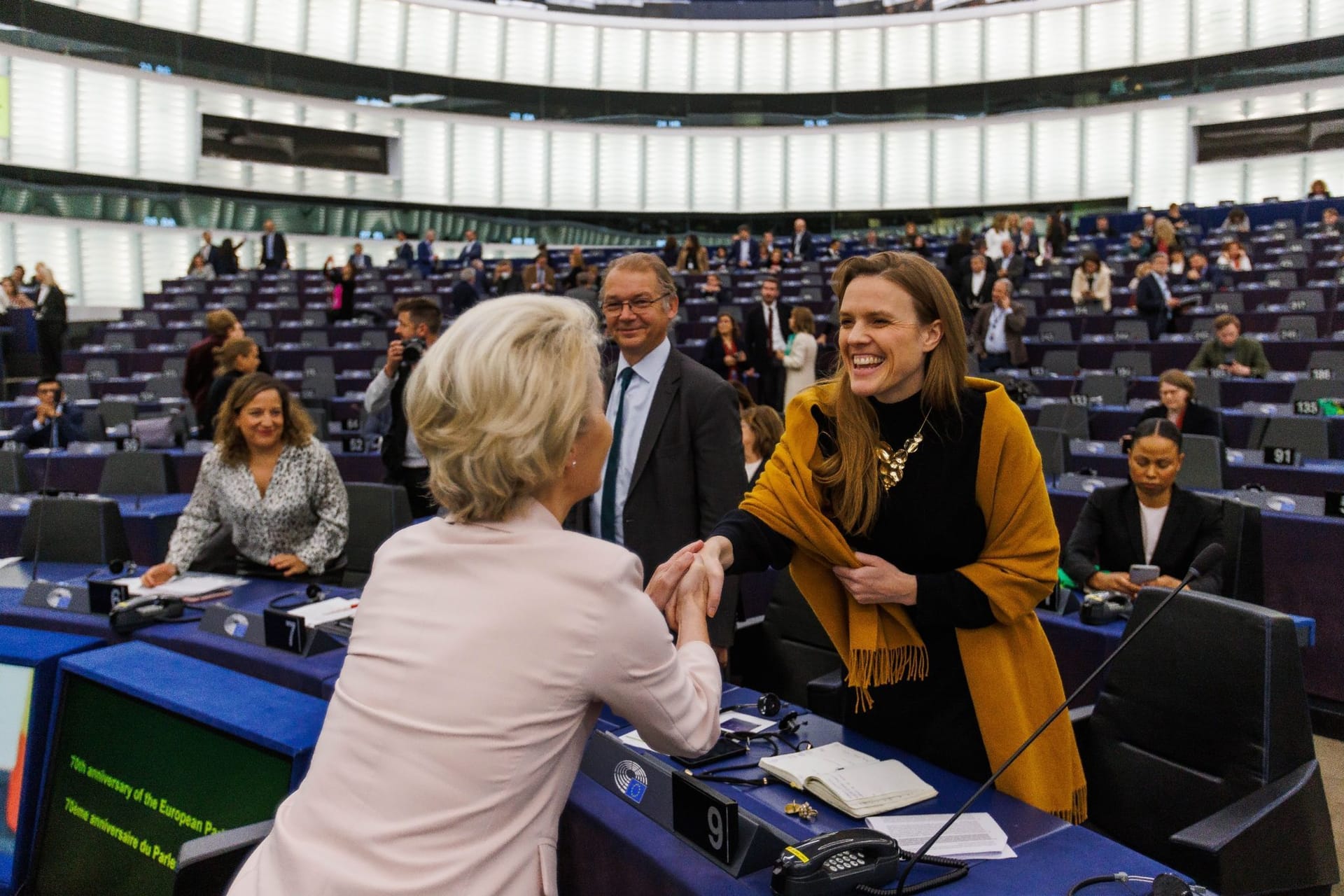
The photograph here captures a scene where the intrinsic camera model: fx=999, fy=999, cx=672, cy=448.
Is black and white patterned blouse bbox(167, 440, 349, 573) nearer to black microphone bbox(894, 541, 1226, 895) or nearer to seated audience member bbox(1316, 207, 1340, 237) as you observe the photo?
black microphone bbox(894, 541, 1226, 895)

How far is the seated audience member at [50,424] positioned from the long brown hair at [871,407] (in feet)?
23.5

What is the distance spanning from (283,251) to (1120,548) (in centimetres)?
1660

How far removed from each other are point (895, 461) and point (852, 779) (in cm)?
54

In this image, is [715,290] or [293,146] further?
[293,146]

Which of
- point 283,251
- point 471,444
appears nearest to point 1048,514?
point 471,444

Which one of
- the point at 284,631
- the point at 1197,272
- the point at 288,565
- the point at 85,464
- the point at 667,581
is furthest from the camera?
the point at 1197,272

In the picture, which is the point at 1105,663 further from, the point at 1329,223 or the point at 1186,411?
the point at 1329,223

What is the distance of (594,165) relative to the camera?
23.6m

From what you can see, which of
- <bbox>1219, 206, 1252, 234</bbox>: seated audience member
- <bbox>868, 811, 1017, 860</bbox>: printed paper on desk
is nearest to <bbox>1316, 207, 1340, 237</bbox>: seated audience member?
<bbox>1219, 206, 1252, 234</bbox>: seated audience member

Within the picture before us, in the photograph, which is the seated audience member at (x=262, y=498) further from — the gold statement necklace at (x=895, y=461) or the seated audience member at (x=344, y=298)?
the seated audience member at (x=344, y=298)

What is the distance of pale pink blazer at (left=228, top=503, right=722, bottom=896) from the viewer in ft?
3.66

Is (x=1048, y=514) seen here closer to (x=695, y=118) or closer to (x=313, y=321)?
(x=313, y=321)

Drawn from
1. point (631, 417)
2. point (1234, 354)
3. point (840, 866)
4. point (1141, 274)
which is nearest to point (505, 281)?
point (1141, 274)

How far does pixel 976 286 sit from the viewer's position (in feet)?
35.5
